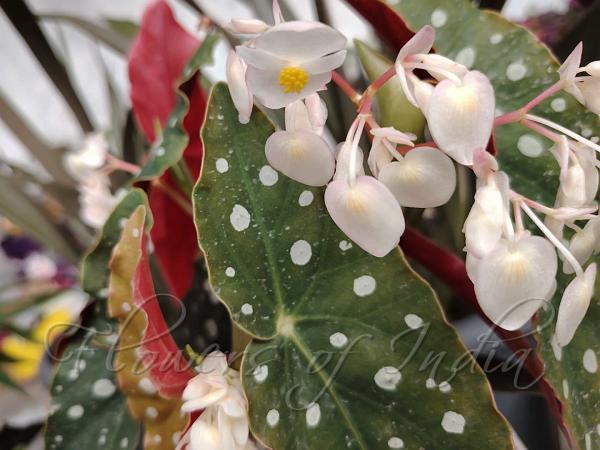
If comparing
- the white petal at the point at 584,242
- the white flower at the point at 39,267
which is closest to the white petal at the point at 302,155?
the white petal at the point at 584,242

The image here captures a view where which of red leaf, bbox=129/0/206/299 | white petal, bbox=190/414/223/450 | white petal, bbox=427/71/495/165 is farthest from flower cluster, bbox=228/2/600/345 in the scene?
red leaf, bbox=129/0/206/299

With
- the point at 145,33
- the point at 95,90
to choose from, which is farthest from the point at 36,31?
the point at 95,90

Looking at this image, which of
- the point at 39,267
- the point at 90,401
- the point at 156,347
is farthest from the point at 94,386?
the point at 39,267

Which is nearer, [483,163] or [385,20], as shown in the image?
[483,163]

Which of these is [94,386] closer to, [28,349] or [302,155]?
[302,155]

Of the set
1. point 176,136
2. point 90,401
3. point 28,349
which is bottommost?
point 28,349

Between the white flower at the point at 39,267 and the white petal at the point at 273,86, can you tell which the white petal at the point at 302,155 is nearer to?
the white petal at the point at 273,86
